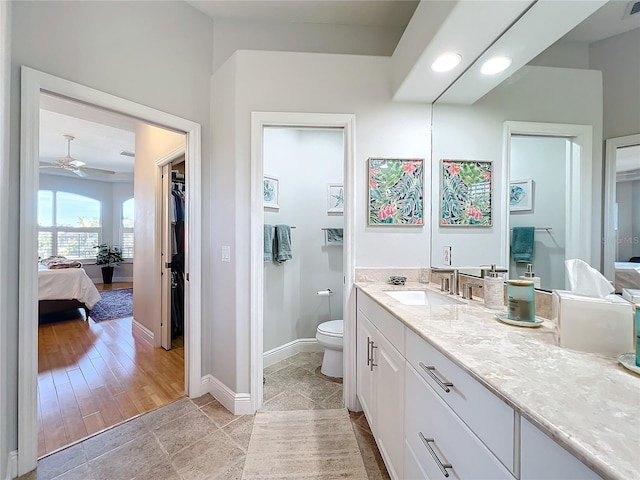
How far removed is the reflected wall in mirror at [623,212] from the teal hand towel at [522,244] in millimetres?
331

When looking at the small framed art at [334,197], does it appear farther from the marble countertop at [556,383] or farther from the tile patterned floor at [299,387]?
the marble countertop at [556,383]

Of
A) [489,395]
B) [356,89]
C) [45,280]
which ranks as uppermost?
[356,89]

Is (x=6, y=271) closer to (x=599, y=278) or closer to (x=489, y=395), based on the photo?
(x=489, y=395)

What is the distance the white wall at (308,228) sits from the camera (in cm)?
287

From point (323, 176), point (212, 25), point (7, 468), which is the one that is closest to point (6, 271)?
point (7, 468)

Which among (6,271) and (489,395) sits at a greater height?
(6,271)

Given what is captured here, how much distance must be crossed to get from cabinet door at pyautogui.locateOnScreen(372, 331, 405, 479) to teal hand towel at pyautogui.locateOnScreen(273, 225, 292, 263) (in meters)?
1.43

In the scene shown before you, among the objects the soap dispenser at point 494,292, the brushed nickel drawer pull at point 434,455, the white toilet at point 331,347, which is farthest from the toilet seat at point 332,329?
the brushed nickel drawer pull at point 434,455

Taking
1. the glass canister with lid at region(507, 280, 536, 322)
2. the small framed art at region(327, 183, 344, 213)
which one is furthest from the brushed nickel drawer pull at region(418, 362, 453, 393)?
the small framed art at region(327, 183, 344, 213)

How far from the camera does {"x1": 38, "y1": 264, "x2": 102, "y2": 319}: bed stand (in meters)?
3.87

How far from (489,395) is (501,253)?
1052 millimetres

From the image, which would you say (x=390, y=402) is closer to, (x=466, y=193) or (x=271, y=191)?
(x=466, y=193)

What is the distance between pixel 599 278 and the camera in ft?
3.24

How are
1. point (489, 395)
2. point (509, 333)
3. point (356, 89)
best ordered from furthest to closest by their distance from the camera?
point (356, 89)
point (509, 333)
point (489, 395)
